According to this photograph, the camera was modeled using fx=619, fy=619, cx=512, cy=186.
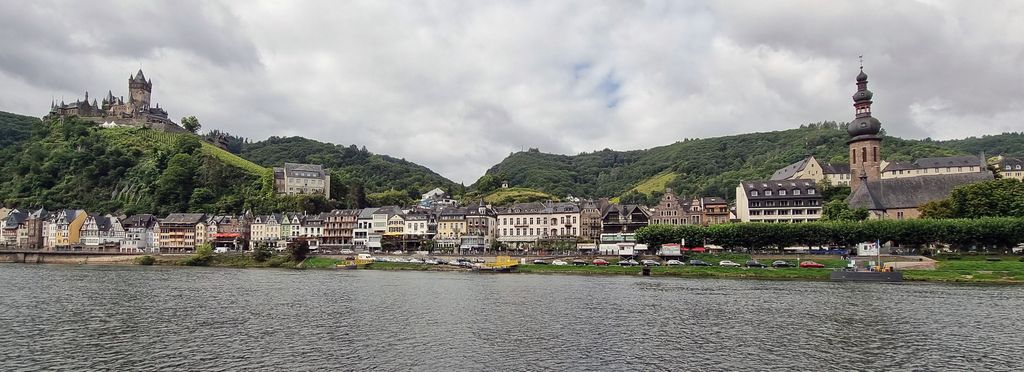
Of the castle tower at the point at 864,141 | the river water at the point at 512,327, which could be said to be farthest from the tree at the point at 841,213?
the river water at the point at 512,327

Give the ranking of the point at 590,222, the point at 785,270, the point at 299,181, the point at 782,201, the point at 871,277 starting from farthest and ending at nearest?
the point at 299,181 → the point at 590,222 → the point at 782,201 → the point at 785,270 → the point at 871,277

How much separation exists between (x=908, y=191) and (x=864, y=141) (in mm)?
14007

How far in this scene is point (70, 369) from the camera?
26422 millimetres

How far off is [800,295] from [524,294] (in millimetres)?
24527

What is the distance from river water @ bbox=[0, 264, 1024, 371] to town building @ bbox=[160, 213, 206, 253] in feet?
253

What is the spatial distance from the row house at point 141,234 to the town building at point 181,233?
6.90 feet

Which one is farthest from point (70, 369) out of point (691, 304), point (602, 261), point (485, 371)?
point (602, 261)

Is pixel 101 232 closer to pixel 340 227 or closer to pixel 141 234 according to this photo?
pixel 141 234

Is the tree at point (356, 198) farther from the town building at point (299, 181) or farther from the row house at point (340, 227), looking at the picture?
the row house at point (340, 227)

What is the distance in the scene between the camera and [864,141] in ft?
378

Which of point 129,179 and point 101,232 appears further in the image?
point 129,179

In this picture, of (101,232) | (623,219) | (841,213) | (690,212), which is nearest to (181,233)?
(101,232)

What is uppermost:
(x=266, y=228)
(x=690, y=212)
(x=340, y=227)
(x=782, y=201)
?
(x=782, y=201)

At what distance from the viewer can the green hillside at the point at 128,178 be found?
520ft
